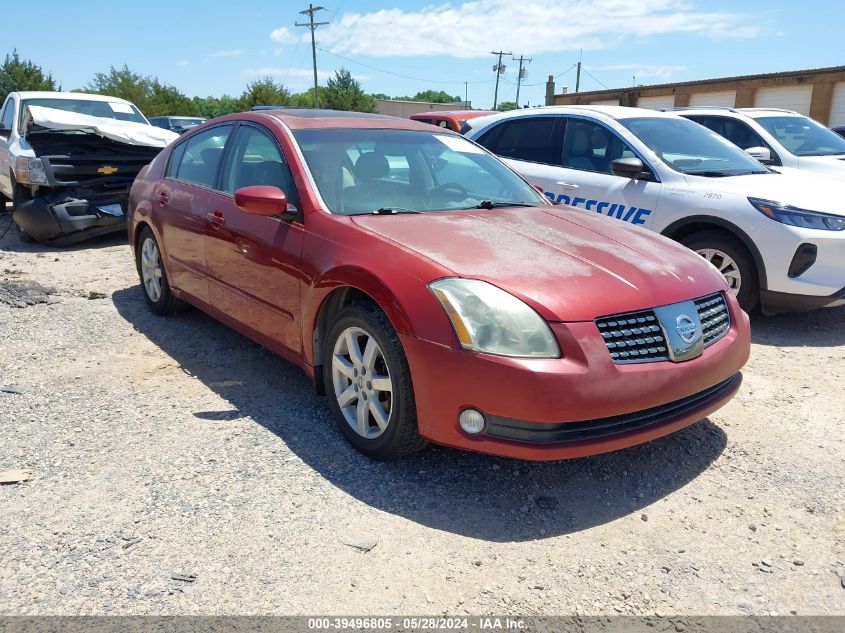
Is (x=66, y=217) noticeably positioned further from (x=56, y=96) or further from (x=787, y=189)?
(x=787, y=189)

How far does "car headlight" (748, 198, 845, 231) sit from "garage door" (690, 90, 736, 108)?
26.2 m

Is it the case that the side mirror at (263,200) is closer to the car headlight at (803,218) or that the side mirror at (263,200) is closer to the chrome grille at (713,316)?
the chrome grille at (713,316)

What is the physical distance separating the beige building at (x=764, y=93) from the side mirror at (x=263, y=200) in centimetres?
2747

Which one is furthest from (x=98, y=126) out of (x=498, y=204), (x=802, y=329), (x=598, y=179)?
(x=802, y=329)

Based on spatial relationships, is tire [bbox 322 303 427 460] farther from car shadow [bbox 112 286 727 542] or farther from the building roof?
the building roof

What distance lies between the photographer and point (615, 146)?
20.0 ft

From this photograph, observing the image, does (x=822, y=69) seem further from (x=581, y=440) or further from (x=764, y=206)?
(x=581, y=440)

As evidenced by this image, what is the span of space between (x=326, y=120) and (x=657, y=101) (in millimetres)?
30503

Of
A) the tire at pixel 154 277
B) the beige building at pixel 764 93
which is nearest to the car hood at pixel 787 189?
the tire at pixel 154 277

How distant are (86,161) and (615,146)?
246 inches

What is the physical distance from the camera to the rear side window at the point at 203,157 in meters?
4.52

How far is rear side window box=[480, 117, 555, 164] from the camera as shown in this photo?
6.68 m

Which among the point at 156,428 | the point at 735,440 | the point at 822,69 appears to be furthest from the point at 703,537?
the point at 822,69

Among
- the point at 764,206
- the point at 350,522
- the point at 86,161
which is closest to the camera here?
the point at 350,522
